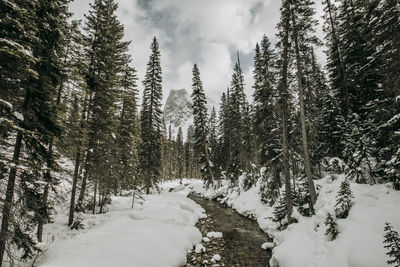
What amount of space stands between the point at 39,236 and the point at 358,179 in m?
17.3

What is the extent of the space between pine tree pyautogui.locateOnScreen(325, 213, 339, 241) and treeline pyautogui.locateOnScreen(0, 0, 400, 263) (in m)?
3.02

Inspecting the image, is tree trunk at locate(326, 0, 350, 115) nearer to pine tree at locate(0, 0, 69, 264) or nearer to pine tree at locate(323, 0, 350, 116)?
pine tree at locate(323, 0, 350, 116)

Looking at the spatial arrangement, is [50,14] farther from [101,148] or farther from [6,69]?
[101,148]

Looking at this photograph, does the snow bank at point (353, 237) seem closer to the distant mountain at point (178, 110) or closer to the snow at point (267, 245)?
the snow at point (267, 245)

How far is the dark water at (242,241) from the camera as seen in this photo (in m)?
9.55

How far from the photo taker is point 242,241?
39.5ft

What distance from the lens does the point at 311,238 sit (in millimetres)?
8477

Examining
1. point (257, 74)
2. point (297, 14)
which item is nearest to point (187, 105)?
point (257, 74)

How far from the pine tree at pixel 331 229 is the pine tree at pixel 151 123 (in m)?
19.7

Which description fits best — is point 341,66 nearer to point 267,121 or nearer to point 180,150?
point 267,121

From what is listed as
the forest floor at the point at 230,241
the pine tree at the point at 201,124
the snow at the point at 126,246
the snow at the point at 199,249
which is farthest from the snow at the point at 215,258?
the pine tree at the point at 201,124

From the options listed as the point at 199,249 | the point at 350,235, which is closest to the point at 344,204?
the point at 350,235

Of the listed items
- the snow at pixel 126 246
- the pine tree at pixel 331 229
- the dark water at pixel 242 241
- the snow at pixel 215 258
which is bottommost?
the dark water at pixel 242 241

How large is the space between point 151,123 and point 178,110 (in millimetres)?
108756
